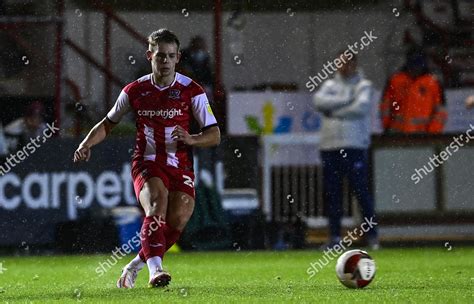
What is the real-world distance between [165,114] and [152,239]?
1004 millimetres

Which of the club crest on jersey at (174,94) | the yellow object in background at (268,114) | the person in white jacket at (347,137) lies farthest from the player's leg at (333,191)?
the club crest on jersey at (174,94)

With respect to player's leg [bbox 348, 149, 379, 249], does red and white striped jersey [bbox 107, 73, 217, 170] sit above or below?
above

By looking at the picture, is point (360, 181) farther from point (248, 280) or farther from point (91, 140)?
point (91, 140)

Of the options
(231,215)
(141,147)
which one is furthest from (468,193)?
(141,147)

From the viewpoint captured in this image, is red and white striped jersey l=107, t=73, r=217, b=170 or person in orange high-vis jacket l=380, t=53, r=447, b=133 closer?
red and white striped jersey l=107, t=73, r=217, b=170

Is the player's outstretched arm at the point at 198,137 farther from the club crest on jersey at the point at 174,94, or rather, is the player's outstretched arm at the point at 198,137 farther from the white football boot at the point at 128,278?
the white football boot at the point at 128,278

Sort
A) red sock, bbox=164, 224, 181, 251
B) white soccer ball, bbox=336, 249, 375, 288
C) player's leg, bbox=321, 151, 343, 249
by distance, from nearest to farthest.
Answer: white soccer ball, bbox=336, 249, 375, 288
red sock, bbox=164, 224, 181, 251
player's leg, bbox=321, 151, 343, 249

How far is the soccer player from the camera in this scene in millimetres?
10297

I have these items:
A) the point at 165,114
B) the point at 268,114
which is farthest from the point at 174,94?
the point at 268,114

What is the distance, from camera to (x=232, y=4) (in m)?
20.2

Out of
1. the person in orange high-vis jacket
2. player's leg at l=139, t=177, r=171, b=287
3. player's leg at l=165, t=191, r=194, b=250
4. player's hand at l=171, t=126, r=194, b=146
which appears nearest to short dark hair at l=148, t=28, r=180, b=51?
player's hand at l=171, t=126, r=194, b=146

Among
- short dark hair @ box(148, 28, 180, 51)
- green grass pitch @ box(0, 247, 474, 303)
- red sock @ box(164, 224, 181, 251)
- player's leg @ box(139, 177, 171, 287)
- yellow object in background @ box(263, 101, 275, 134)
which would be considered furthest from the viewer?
yellow object in background @ box(263, 101, 275, 134)

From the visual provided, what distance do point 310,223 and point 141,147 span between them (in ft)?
25.1

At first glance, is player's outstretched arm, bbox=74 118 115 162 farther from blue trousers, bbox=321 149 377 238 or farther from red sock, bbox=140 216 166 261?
blue trousers, bbox=321 149 377 238
